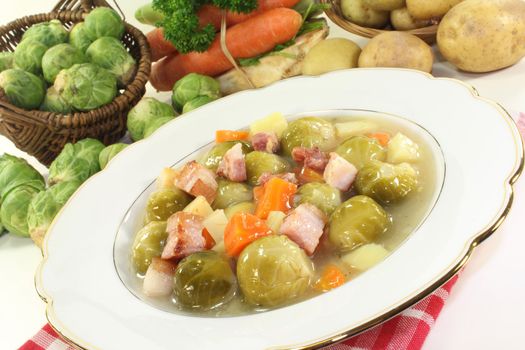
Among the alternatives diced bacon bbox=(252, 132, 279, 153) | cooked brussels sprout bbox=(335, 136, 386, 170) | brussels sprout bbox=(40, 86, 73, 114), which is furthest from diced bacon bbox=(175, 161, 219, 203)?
brussels sprout bbox=(40, 86, 73, 114)

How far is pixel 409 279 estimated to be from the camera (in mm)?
1391

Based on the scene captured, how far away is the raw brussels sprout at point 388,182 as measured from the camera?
6.09 ft

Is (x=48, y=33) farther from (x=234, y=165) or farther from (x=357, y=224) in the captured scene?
(x=357, y=224)

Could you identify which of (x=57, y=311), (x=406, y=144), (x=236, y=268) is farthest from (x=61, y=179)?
(x=406, y=144)

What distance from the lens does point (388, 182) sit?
1.85m

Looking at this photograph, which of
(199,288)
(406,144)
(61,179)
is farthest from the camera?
(61,179)

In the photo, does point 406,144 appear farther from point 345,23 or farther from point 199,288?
point 345,23

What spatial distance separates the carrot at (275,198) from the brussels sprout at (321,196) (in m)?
0.04

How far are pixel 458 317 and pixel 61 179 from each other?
1.81 m

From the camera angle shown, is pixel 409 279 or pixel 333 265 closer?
pixel 409 279

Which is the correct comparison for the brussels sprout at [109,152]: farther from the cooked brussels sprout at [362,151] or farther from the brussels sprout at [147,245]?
the cooked brussels sprout at [362,151]

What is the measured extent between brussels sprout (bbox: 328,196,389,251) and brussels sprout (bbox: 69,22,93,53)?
1964 millimetres

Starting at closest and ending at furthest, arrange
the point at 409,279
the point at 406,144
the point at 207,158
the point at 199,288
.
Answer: the point at 409,279, the point at 199,288, the point at 406,144, the point at 207,158

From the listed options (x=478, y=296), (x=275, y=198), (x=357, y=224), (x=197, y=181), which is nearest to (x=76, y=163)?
(x=197, y=181)
